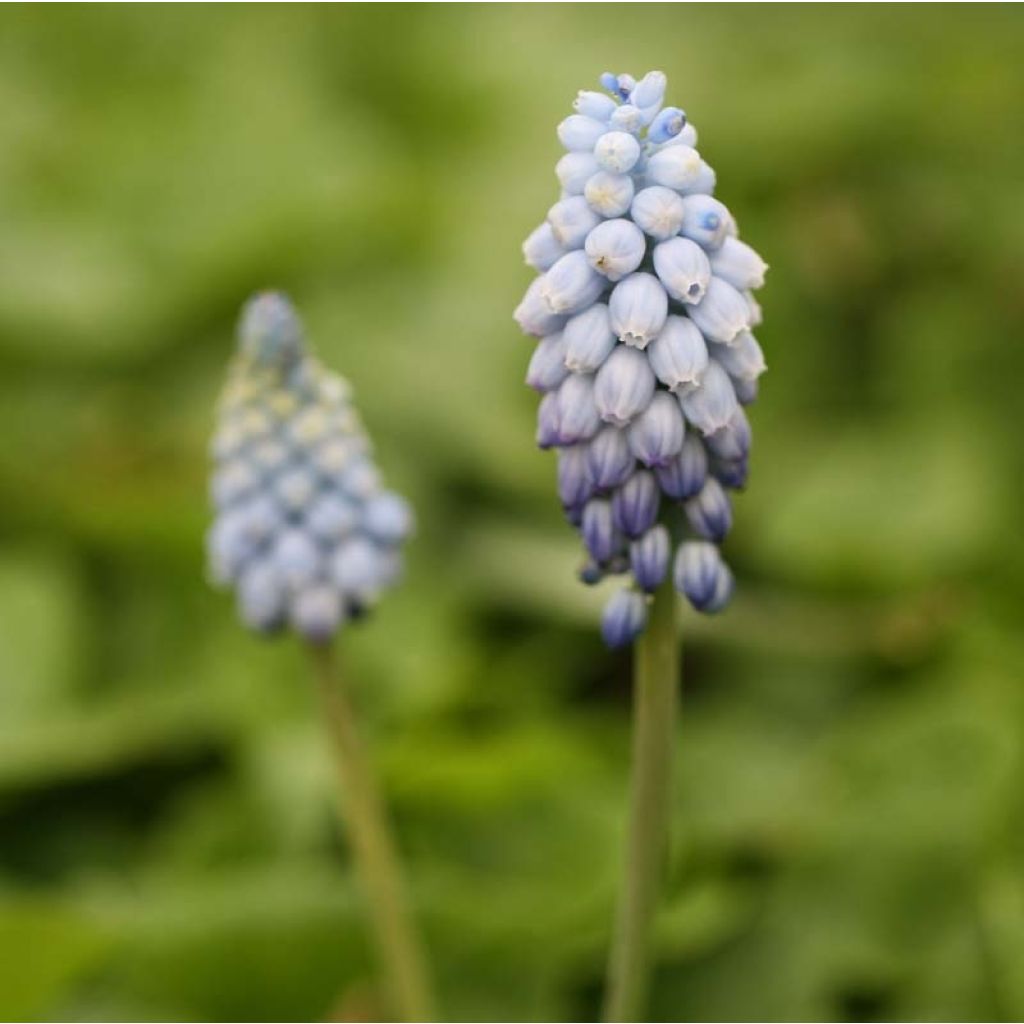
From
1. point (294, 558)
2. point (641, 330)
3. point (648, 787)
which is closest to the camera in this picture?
point (641, 330)

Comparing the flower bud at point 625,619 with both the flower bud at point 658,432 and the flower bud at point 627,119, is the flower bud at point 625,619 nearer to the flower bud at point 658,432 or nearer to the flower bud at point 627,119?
the flower bud at point 658,432

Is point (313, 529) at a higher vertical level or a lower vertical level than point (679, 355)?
higher

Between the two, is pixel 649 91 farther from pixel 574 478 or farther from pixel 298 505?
pixel 298 505

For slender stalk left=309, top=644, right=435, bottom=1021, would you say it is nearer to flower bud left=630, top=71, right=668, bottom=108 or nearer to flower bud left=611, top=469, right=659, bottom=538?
flower bud left=611, top=469, right=659, bottom=538

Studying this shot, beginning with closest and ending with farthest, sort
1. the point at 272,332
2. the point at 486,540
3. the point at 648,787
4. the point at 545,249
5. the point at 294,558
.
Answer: the point at 545,249, the point at 648,787, the point at 272,332, the point at 294,558, the point at 486,540

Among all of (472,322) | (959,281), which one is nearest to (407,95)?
(472,322)

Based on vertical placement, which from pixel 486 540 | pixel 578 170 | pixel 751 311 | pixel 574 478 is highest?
pixel 486 540

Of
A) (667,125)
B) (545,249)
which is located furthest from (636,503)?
(667,125)

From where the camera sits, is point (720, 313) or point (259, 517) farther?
point (259, 517)
